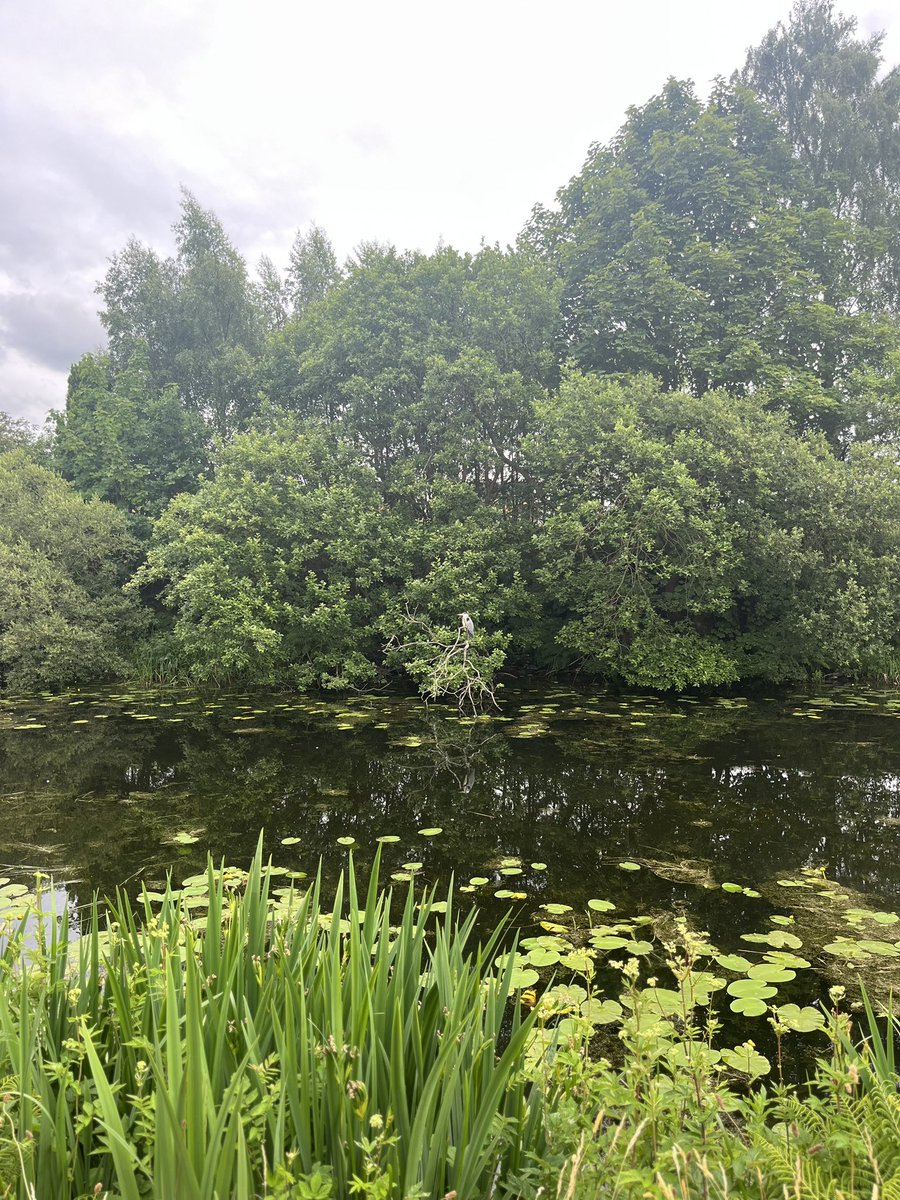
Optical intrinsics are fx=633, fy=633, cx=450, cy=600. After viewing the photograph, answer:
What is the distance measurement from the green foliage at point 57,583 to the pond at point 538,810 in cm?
313

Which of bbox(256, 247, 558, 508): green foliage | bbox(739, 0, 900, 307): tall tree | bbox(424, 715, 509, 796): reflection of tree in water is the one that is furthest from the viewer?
bbox(739, 0, 900, 307): tall tree

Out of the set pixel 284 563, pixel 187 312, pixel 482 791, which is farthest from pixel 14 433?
pixel 482 791

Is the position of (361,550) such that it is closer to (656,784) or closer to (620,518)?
(620,518)

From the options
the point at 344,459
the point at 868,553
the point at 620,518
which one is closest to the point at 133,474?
the point at 344,459

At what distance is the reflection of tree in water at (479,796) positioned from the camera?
16.1 feet

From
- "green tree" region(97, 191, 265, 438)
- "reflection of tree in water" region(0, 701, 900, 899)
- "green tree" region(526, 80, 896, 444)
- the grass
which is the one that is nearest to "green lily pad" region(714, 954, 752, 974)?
"reflection of tree in water" region(0, 701, 900, 899)

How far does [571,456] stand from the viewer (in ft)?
40.5

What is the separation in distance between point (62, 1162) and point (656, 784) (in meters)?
6.11

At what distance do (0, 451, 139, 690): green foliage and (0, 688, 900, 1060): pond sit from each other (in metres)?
3.13

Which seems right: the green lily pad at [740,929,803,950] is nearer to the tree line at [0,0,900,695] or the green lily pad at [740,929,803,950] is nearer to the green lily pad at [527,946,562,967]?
the green lily pad at [527,946,562,967]

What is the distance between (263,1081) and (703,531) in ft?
36.3

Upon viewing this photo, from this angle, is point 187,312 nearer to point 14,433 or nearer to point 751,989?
point 14,433

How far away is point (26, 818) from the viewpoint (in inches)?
227

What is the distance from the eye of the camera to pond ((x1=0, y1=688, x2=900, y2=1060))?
160 inches
